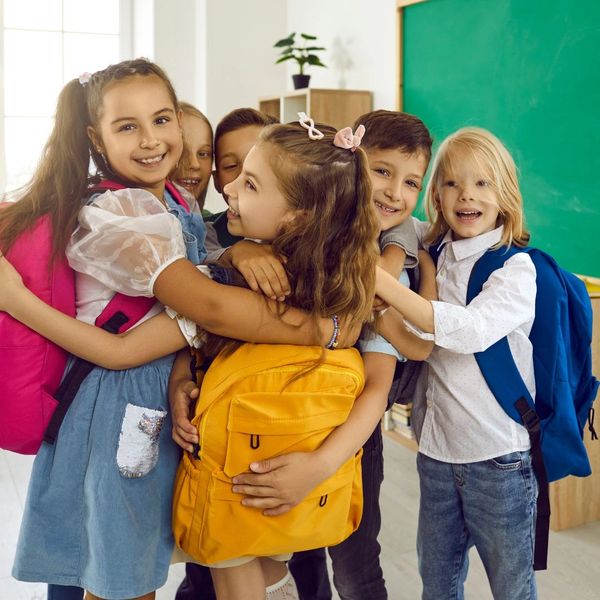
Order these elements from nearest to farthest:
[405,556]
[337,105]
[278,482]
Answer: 1. [278,482]
2. [405,556]
3. [337,105]

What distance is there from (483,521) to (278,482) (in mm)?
556

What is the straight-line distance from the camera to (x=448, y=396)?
1601 mm

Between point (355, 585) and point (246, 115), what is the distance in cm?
114

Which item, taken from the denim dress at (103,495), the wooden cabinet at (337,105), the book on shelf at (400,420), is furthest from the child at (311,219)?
the wooden cabinet at (337,105)

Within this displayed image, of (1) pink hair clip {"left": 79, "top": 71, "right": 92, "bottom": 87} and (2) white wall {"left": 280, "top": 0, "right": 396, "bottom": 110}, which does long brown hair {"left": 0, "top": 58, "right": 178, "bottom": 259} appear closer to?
(1) pink hair clip {"left": 79, "top": 71, "right": 92, "bottom": 87}

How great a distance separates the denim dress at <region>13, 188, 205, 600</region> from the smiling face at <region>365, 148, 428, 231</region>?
57cm

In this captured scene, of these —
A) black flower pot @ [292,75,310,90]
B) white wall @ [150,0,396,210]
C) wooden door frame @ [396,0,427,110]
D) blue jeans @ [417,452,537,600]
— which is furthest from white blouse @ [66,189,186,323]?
white wall @ [150,0,396,210]

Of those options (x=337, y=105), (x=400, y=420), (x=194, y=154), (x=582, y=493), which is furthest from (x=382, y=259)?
(x=337, y=105)

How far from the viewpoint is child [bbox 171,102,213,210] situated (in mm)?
1844

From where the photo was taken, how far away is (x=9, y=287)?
1.27m

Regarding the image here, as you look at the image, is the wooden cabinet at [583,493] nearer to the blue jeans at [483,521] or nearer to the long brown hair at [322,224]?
the blue jeans at [483,521]

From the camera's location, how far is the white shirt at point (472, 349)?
1.43m

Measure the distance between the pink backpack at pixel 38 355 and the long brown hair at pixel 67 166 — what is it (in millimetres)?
24

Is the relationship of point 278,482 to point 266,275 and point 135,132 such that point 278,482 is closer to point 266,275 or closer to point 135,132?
point 266,275
